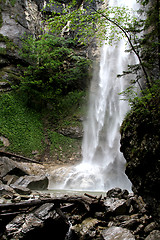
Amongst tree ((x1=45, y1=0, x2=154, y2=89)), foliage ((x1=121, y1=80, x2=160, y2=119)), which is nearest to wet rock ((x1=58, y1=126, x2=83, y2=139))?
tree ((x1=45, y1=0, x2=154, y2=89))

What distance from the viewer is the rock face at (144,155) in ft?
11.7

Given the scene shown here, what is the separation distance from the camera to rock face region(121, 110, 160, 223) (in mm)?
3579

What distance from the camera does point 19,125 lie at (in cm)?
1134

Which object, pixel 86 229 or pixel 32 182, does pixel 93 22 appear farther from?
pixel 32 182

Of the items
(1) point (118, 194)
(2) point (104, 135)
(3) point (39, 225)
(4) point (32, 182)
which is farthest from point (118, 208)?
(2) point (104, 135)

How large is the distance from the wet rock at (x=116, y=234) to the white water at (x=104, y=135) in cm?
472

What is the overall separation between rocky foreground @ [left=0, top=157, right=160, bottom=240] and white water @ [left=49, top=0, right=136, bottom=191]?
4068 millimetres

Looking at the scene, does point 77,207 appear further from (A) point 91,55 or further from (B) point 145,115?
(A) point 91,55

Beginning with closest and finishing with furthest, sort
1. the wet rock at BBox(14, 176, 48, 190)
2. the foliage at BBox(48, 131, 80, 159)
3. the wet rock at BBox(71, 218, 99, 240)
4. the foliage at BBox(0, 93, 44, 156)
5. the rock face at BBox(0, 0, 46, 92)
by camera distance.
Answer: the wet rock at BBox(71, 218, 99, 240) < the wet rock at BBox(14, 176, 48, 190) < the foliage at BBox(0, 93, 44, 156) < the foliage at BBox(48, 131, 80, 159) < the rock face at BBox(0, 0, 46, 92)

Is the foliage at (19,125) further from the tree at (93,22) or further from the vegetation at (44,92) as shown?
the tree at (93,22)

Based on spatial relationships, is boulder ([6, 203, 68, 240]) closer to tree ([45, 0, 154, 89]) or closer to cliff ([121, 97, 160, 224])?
cliff ([121, 97, 160, 224])

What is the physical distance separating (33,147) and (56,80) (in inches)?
275

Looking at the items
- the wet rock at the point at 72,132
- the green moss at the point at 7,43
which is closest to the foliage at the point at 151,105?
the wet rock at the point at 72,132

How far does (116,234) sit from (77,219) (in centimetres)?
91
